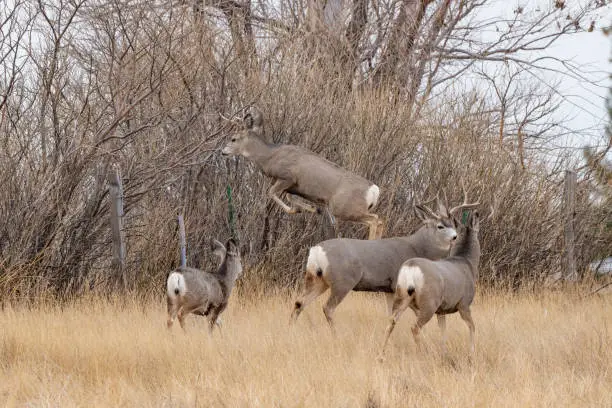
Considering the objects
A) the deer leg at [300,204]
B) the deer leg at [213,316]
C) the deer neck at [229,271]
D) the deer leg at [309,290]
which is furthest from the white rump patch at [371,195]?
the deer leg at [213,316]

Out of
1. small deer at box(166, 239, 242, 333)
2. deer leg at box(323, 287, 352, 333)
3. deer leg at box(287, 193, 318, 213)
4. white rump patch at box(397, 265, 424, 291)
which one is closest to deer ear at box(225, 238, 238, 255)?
small deer at box(166, 239, 242, 333)

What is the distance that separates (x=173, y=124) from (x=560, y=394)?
8.10 meters

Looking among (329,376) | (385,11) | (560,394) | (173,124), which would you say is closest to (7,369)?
(329,376)

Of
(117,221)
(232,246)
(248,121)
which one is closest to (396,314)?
(232,246)

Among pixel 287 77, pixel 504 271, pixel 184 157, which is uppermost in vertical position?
pixel 287 77

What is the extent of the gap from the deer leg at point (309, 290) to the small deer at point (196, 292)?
0.68m

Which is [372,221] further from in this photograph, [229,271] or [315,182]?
[229,271]

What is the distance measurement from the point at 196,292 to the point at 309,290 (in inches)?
50.7

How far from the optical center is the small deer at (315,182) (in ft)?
34.6

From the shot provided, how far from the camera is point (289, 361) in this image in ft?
23.8

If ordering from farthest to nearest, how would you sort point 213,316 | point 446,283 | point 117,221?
1. point 117,221
2. point 213,316
3. point 446,283

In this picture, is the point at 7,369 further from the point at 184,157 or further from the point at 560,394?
the point at 184,157

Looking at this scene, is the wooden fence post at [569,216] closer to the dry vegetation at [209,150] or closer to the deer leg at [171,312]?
the dry vegetation at [209,150]

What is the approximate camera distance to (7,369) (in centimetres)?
741
